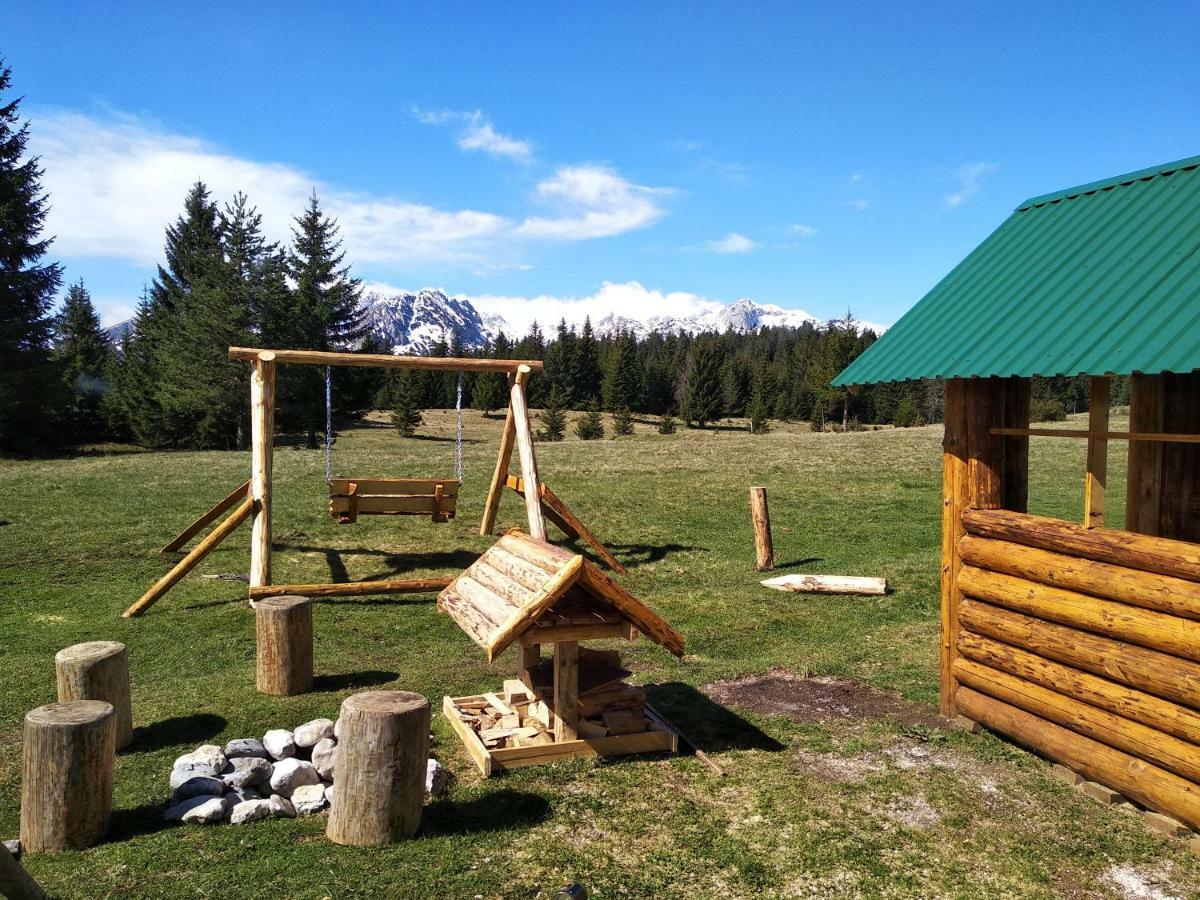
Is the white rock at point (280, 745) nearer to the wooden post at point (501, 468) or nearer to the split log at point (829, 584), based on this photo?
the wooden post at point (501, 468)

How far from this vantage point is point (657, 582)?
15.0 metres

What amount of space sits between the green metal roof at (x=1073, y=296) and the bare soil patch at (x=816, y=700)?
3484mm

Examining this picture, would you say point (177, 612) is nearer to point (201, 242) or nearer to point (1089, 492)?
point (1089, 492)

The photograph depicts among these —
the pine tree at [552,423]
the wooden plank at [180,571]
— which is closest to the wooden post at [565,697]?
the wooden plank at [180,571]

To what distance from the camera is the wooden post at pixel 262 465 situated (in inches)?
497

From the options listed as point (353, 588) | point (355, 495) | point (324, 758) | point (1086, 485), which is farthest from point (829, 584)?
point (324, 758)

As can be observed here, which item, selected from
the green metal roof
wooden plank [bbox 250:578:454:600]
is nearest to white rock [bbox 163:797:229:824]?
wooden plank [bbox 250:578:454:600]

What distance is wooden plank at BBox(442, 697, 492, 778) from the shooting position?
23.6 ft

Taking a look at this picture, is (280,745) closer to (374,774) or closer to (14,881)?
(374,774)

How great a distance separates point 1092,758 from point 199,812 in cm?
710

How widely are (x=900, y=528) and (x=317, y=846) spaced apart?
55.6ft

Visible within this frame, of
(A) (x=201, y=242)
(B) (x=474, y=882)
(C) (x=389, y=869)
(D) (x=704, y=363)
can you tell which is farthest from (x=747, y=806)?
(D) (x=704, y=363)

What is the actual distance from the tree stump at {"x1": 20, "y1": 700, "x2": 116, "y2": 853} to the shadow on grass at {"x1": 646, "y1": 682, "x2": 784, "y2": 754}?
4.82 m

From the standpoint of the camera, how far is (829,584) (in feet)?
46.3
